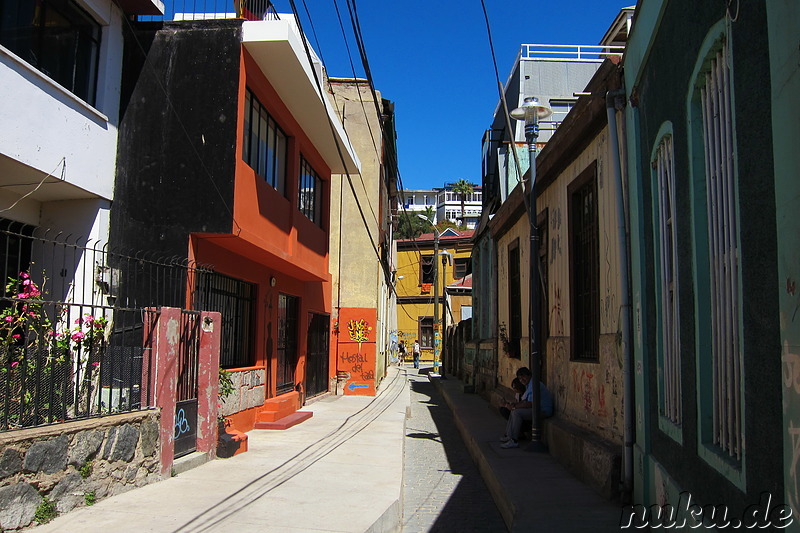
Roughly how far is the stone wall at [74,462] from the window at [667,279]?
4.73m

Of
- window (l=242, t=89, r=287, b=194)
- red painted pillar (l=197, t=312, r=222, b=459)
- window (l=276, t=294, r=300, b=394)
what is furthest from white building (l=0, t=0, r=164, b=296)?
window (l=276, t=294, r=300, b=394)

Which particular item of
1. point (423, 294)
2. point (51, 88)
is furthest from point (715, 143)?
point (423, 294)

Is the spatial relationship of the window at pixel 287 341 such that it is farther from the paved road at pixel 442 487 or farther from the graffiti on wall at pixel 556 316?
the graffiti on wall at pixel 556 316

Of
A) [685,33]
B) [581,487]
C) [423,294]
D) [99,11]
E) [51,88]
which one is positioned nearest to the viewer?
[685,33]

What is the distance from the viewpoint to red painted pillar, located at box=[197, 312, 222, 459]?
25.6ft

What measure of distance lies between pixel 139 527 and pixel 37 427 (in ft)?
3.74

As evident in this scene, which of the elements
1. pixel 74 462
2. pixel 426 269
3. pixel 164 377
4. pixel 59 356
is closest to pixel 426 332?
pixel 426 269

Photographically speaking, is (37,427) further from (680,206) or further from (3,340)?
(680,206)

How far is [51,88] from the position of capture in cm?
748

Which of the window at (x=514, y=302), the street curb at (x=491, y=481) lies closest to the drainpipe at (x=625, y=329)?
the street curb at (x=491, y=481)

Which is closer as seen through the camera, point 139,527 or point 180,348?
point 139,527

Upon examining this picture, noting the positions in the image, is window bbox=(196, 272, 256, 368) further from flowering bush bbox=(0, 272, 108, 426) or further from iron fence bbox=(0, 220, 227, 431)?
flowering bush bbox=(0, 272, 108, 426)

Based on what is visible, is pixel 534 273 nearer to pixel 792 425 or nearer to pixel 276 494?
pixel 276 494

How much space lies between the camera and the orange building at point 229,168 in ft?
28.9
